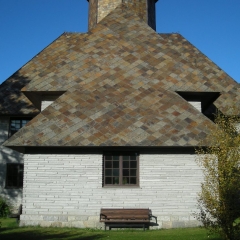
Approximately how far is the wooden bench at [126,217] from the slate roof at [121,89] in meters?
2.38

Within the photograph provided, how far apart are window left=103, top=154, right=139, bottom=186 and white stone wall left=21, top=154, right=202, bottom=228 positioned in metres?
0.28

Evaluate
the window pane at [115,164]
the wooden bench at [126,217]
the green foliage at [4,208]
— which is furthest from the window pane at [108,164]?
the green foliage at [4,208]

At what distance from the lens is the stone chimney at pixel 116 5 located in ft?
82.7

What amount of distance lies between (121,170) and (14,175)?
→ 7.47 m

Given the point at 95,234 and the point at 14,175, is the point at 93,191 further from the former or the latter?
the point at 14,175

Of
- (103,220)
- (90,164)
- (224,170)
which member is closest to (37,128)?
(90,164)

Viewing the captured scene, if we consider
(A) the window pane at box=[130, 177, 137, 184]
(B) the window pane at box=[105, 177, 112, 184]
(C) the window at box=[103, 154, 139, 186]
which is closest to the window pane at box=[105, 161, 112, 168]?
(C) the window at box=[103, 154, 139, 186]

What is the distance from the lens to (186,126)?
14430 millimetres

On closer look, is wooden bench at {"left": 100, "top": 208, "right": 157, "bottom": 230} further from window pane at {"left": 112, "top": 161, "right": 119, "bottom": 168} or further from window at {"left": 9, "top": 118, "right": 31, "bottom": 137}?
window at {"left": 9, "top": 118, "right": 31, "bottom": 137}

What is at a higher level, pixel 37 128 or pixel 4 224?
→ pixel 37 128

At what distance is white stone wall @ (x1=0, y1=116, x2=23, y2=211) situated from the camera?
19.0 m

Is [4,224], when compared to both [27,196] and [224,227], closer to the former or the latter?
[27,196]

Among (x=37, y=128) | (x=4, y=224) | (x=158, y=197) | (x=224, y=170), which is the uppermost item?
(x=37, y=128)

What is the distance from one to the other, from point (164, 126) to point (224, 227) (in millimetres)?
5244
